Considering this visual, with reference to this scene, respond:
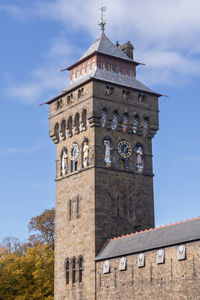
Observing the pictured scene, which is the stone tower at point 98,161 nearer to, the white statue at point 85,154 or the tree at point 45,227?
the white statue at point 85,154

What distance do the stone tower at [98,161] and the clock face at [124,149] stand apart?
0.35ft

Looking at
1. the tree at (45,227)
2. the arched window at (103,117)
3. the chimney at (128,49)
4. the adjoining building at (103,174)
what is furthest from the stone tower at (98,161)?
the tree at (45,227)

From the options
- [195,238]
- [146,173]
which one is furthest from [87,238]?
[195,238]

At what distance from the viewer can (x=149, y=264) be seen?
170 ft

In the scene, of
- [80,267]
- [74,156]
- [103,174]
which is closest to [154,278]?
[80,267]

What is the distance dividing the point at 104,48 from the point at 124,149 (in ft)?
40.1

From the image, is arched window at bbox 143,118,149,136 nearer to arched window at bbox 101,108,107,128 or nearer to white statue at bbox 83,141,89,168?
arched window at bbox 101,108,107,128

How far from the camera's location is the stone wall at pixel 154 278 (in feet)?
156

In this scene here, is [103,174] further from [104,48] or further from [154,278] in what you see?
[104,48]

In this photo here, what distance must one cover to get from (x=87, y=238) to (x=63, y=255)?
193 inches

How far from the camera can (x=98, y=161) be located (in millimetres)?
62625

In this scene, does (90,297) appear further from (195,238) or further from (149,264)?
(195,238)

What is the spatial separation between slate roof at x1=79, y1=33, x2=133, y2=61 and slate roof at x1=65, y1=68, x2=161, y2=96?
255cm

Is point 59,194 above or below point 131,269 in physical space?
above
